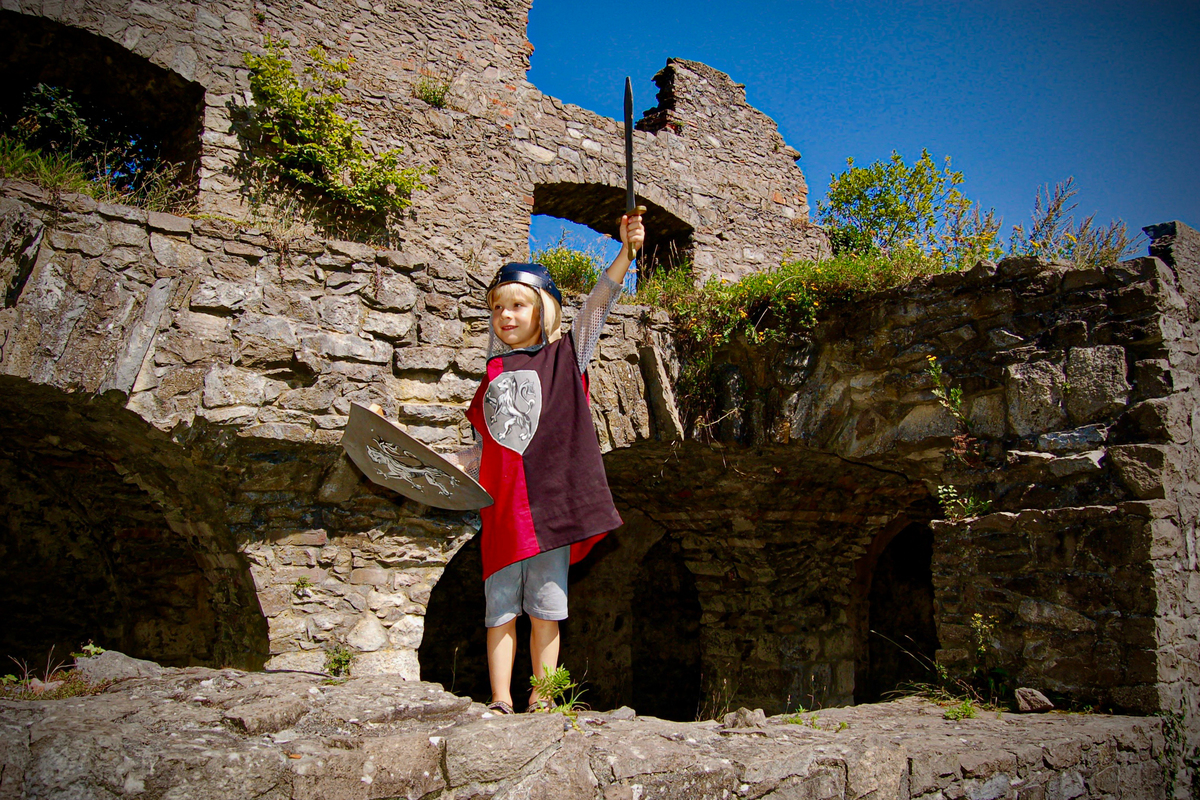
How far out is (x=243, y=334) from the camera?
12.5 feet

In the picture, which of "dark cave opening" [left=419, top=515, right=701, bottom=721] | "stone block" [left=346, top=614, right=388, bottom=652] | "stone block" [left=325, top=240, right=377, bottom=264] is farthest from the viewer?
"dark cave opening" [left=419, top=515, right=701, bottom=721]

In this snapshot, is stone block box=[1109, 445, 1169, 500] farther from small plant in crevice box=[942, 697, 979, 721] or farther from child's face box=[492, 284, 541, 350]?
child's face box=[492, 284, 541, 350]

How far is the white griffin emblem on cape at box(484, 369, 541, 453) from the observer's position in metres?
3.01

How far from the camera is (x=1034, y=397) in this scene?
13.6 feet

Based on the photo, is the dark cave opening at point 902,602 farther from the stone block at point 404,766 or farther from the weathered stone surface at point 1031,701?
the stone block at point 404,766

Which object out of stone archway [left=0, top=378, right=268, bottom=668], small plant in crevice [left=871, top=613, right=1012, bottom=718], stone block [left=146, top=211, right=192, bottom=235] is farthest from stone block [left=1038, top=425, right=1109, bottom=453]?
stone block [left=146, top=211, right=192, bottom=235]

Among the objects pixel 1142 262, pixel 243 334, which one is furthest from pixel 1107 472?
pixel 243 334

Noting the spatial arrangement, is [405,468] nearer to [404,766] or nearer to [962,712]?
[404,766]

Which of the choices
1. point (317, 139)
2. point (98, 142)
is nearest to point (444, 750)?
point (317, 139)

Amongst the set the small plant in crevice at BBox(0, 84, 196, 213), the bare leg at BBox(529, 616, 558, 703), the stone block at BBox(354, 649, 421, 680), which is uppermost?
the small plant in crevice at BBox(0, 84, 196, 213)

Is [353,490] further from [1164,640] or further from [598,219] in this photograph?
[598,219]

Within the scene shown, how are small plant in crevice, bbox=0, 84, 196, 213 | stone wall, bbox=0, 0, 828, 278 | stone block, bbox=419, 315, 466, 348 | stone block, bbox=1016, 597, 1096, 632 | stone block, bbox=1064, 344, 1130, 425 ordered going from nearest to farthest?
stone block, bbox=1016, 597, 1096, 632 < stone block, bbox=1064, 344, 1130, 425 < stone block, bbox=419, 315, 466, 348 < small plant in crevice, bbox=0, 84, 196, 213 < stone wall, bbox=0, 0, 828, 278

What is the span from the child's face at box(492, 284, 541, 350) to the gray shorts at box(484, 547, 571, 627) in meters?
0.84

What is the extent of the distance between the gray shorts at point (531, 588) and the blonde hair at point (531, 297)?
0.88m
